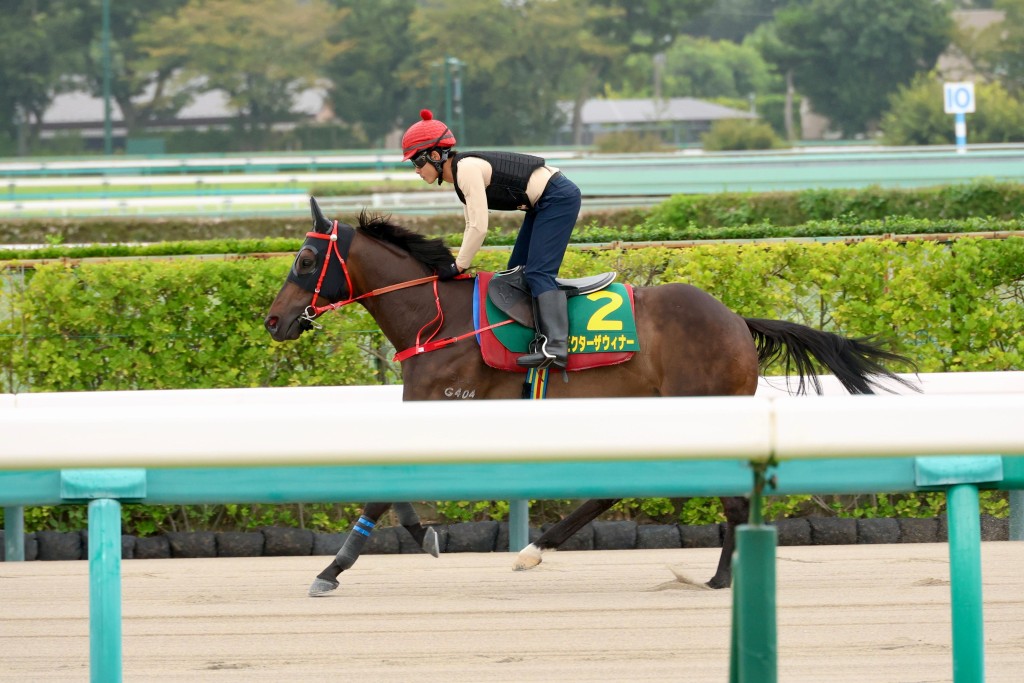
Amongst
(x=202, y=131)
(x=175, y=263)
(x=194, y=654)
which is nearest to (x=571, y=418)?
(x=194, y=654)

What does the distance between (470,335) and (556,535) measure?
2.85 ft

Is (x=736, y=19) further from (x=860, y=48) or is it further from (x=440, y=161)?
(x=440, y=161)

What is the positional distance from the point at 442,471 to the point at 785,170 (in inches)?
935

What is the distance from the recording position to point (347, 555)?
208 inches

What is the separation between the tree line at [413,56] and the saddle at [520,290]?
46474 millimetres

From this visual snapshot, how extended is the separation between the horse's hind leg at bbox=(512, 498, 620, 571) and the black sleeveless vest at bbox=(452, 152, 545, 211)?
124 centimetres

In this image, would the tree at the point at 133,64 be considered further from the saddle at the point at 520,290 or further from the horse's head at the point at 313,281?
the saddle at the point at 520,290

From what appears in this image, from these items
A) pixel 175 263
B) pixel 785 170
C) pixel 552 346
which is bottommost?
pixel 552 346

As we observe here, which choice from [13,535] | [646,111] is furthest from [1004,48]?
[13,535]

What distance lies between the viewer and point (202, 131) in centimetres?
5462

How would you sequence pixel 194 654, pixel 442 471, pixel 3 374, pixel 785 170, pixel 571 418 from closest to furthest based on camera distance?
pixel 571 418 → pixel 442 471 → pixel 194 654 → pixel 3 374 → pixel 785 170

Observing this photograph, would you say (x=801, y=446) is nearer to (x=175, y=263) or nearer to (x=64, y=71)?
(x=175, y=263)

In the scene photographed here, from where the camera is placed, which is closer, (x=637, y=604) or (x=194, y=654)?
(x=194, y=654)

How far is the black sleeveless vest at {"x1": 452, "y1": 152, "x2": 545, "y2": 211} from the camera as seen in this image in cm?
557
